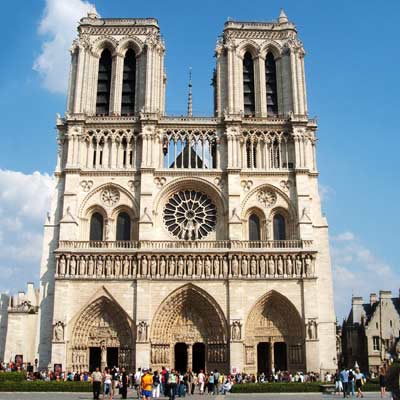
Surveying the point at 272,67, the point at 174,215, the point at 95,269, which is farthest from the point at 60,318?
the point at 272,67

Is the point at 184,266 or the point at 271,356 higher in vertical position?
the point at 184,266

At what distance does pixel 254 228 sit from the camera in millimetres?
36969

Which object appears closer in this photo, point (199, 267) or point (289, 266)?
point (199, 267)

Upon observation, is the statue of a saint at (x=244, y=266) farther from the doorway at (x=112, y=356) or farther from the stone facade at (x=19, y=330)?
the stone facade at (x=19, y=330)

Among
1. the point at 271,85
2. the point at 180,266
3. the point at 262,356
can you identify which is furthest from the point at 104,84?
the point at 262,356

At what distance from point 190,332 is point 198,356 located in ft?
5.37

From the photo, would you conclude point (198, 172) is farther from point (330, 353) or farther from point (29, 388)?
point (29, 388)

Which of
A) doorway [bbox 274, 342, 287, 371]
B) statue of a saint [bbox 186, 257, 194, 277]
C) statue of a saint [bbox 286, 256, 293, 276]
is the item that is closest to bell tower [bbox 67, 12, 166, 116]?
statue of a saint [bbox 186, 257, 194, 277]

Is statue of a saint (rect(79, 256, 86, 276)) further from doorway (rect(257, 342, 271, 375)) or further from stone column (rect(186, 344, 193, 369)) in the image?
doorway (rect(257, 342, 271, 375))

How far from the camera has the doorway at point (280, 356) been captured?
3409 centimetres

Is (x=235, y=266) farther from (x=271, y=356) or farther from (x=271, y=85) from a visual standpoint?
(x=271, y=85)

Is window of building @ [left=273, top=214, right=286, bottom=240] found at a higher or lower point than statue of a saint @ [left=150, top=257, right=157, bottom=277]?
higher

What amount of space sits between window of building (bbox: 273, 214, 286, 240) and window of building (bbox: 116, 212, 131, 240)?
9583 millimetres

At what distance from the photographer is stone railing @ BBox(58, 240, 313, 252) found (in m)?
34.4
